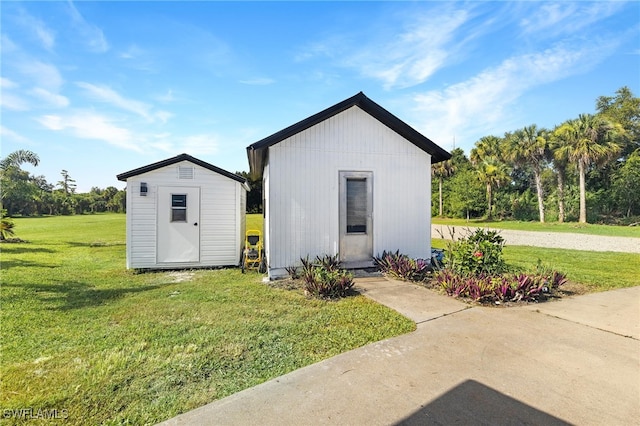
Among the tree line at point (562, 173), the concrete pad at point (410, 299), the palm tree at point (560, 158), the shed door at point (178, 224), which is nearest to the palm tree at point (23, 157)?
the shed door at point (178, 224)

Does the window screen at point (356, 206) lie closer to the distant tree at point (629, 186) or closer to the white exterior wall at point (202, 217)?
the white exterior wall at point (202, 217)

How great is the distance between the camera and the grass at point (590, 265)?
6.30m

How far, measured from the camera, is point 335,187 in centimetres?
687

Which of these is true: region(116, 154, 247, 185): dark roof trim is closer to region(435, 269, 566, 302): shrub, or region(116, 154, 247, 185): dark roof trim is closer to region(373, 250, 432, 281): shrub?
region(373, 250, 432, 281): shrub

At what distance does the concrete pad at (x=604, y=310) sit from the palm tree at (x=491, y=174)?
29.0 meters

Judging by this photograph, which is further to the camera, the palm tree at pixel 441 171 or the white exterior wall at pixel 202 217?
the palm tree at pixel 441 171

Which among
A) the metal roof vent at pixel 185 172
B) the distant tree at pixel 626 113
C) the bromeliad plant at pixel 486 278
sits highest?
the distant tree at pixel 626 113

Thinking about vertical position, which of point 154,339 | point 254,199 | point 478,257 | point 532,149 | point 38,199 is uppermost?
point 532,149

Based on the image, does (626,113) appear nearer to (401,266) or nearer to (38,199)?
(401,266)

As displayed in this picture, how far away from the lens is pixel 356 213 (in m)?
7.08

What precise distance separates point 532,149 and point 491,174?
417 cm

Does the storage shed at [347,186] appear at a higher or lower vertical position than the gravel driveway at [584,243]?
higher

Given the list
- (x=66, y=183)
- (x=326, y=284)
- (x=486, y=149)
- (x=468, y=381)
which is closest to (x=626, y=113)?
(x=486, y=149)

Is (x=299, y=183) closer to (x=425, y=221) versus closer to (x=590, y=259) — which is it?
(x=425, y=221)
